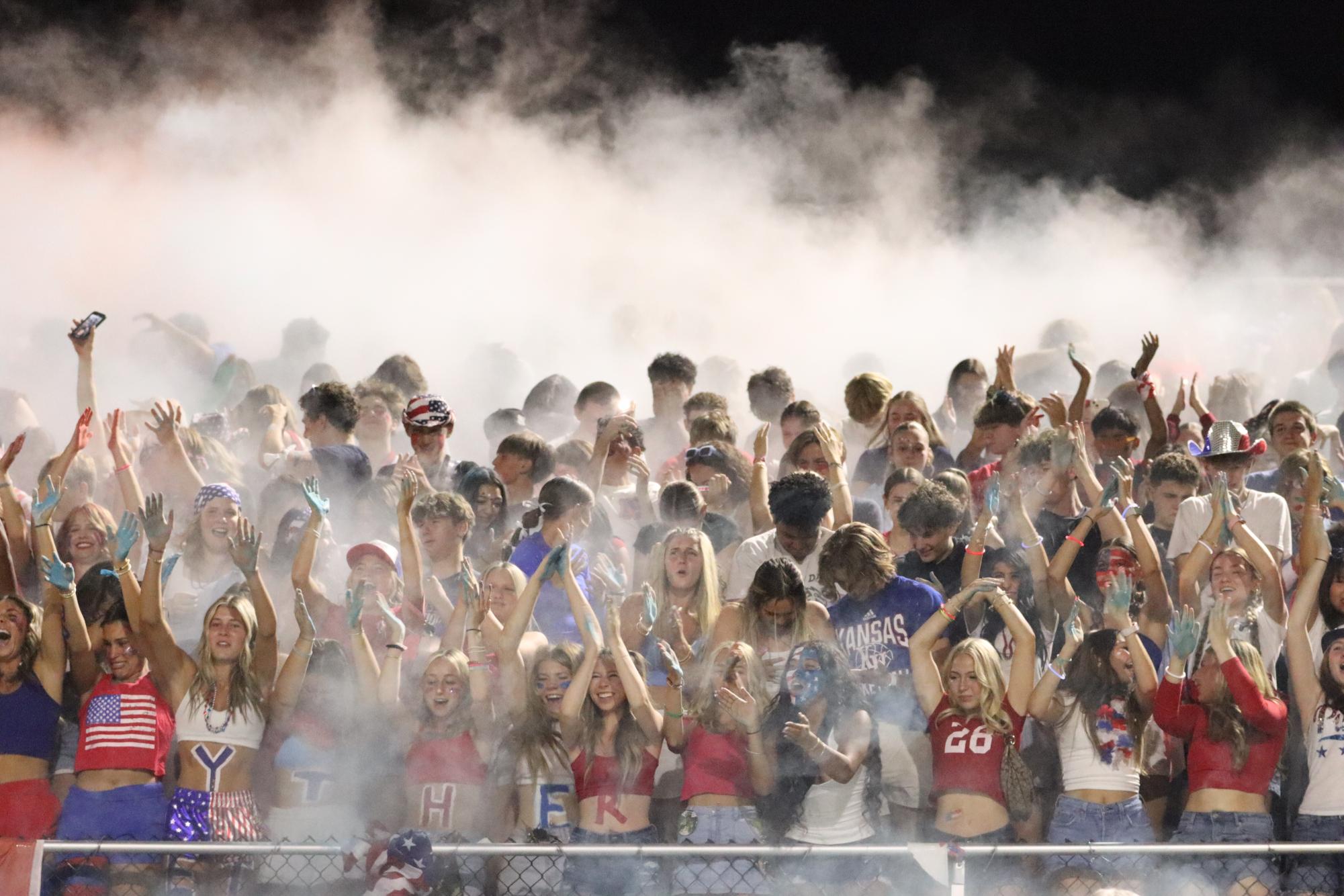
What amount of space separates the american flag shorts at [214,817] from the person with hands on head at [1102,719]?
6.81 ft

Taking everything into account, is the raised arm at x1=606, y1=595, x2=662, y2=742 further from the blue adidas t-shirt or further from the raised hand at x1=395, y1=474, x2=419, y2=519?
the raised hand at x1=395, y1=474, x2=419, y2=519

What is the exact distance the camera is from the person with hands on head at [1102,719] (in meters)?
4.57

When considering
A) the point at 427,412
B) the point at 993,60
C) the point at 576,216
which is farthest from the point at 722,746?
the point at 993,60

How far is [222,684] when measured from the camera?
4.74 meters

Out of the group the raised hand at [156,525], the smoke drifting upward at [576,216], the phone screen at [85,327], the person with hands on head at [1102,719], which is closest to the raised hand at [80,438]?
the phone screen at [85,327]

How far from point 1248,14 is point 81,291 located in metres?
6.49

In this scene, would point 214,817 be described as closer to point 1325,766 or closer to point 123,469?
point 123,469

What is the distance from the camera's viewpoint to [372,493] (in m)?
5.70

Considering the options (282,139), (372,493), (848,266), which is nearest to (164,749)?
(372,493)

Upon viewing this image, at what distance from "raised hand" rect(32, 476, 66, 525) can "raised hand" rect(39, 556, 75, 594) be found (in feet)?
0.48

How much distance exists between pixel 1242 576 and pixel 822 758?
53.6 inches

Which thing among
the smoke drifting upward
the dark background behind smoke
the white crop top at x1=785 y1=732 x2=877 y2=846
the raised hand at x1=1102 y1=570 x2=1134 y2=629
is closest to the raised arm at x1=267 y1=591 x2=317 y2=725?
the white crop top at x1=785 y1=732 x2=877 y2=846

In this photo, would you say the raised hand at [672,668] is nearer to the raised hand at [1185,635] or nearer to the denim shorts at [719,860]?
the denim shorts at [719,860]

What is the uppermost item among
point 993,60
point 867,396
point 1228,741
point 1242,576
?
point 993,60
